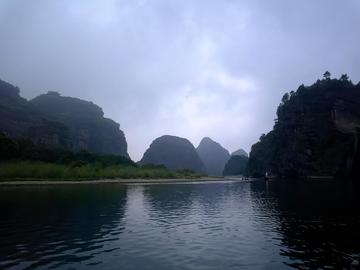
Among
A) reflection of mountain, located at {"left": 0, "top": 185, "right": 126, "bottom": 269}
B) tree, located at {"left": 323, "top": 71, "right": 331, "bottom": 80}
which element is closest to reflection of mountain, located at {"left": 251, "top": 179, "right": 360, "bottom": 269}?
reflection of mountain, located at {"left": 0, "top": 185, "right": 126, "bottom": 269}

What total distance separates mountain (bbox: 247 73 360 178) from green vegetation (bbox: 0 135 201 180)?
66865 millimetres

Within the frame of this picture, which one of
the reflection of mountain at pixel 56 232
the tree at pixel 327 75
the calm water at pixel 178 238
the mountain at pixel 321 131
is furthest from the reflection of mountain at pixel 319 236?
the tree at pixel 327 75

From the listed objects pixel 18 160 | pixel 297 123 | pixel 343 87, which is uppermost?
pixel 343 87

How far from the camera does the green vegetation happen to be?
96.2 m

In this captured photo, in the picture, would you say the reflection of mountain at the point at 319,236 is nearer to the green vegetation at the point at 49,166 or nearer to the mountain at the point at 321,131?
the green vegetation at the point at 49,166

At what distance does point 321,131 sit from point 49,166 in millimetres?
125176

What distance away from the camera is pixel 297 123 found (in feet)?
591

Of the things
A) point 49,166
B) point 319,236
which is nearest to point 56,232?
point 319,236

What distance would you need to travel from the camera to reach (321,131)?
534 feet

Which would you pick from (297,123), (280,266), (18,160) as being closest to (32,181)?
(18,160)

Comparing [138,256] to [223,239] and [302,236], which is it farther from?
[302,236]

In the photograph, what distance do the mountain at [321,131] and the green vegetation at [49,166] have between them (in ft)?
219

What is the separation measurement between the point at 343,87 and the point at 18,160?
471ft

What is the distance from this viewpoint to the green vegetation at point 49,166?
96.2m
